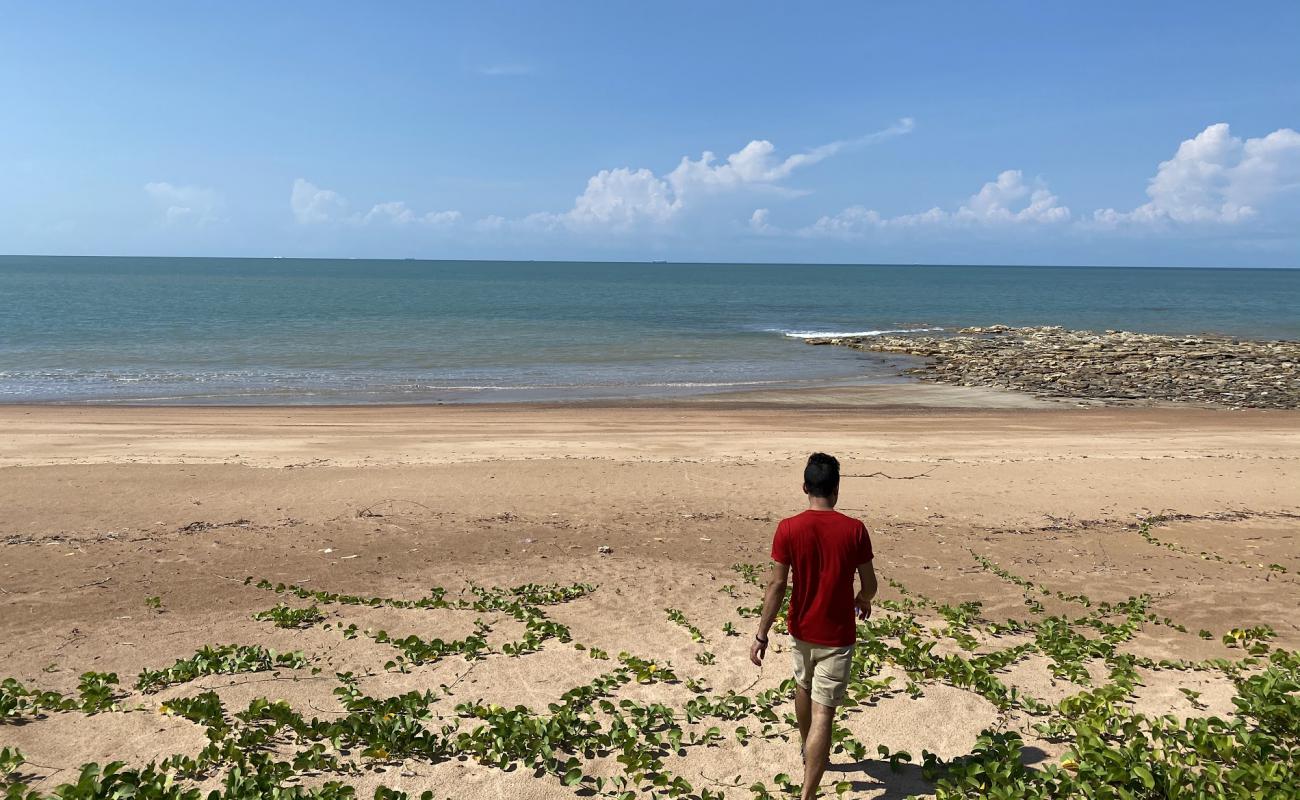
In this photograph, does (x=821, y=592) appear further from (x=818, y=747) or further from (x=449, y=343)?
(x=449, y=343)

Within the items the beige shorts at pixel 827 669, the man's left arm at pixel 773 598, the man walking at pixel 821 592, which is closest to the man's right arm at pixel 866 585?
the man walking at pixel 821 592

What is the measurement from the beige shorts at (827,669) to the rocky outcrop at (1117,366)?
91.5ft

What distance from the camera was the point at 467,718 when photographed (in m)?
5.99

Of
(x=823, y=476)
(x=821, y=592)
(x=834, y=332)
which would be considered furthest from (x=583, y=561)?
(x=834, y=332)

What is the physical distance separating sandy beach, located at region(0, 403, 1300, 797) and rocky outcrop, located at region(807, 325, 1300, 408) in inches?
358

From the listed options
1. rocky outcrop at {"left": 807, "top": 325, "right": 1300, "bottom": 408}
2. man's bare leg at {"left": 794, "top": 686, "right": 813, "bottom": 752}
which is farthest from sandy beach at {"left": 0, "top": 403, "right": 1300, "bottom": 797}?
rocky outcrop at {"left": 807, "top": 325, "right": 1300, "bottom": 408}

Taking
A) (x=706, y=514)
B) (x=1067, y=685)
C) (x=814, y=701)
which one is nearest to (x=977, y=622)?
(x=1067, y=685)

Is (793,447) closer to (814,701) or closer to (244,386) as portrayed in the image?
(814,701)

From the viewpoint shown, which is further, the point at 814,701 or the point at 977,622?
the point at 977,622

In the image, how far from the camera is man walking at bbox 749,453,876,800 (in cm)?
463

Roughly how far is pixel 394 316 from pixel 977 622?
60.1m

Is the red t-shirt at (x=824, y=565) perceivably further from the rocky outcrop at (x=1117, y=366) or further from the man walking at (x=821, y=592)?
the rocky outcrop at (x=1117, y=366)

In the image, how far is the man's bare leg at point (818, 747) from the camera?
15.8 ft

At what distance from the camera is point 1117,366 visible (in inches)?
1390
